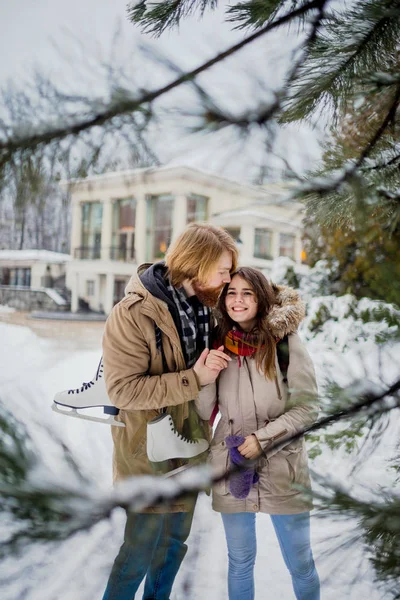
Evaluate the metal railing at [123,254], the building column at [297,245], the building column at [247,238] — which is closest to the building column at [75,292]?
the metal railing at [123,254]

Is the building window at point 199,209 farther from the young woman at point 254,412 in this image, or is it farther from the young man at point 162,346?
the young woman at point 254,412

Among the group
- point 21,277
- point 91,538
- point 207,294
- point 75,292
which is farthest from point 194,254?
point 75,292

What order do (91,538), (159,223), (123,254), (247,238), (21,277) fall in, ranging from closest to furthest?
(91,538), (159,223), (247,238), (123,254), (21,277)

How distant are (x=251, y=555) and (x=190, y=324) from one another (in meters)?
0.84

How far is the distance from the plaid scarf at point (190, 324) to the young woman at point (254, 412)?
7 centimetres

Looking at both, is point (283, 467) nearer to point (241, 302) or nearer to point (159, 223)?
point (241, 302)

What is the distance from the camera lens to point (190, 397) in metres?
1.39

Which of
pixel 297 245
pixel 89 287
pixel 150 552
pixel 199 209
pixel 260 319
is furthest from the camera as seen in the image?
pixel 89 287

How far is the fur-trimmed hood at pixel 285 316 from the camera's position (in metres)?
1.52

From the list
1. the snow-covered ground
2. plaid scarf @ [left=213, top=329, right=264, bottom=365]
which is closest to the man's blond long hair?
plaid scarf @ [left=213, top=329, right=264, bottom=365]

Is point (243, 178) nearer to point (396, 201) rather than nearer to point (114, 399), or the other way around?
point (396, 201)

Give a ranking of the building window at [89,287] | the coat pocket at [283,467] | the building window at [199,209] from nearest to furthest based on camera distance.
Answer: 1. the building window at [199,209]
2. the coat pocket at [283,467]
3. the building window at [89,287]

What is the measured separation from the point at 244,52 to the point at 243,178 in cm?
33

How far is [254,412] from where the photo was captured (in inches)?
60.6
